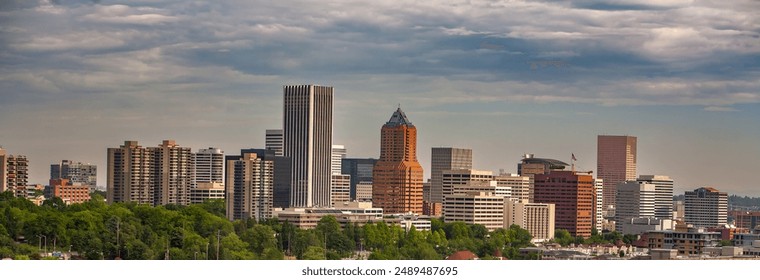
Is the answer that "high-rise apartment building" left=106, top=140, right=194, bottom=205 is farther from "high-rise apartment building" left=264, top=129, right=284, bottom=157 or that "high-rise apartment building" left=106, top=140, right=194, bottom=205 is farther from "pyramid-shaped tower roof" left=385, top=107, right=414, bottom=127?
"pyramid-shaped tower roof" left=385, top=107, right=414, bottom=127

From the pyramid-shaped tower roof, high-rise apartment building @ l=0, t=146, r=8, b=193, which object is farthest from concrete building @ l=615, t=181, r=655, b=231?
high-rise apartment building @ l=0, t=146, r=8, b=193

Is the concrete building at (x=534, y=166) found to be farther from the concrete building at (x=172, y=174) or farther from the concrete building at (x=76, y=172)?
the concrete building at (x=76, y=172)

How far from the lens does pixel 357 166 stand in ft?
71.5

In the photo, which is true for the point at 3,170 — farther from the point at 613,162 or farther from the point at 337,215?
the point at 613,162

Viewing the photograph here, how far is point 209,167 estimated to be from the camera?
23.7 metres

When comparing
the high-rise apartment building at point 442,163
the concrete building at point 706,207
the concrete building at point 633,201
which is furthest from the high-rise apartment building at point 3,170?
the concrete building at point 706,207

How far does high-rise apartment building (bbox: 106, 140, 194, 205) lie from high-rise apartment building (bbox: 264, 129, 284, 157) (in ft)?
4.44

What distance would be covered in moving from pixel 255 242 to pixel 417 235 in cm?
241

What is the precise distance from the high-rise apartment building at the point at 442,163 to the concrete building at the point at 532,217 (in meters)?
1.29

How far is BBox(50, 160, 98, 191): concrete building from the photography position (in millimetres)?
18052

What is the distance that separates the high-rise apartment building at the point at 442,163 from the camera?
18.5 meters

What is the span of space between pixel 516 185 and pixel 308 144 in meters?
3.79
